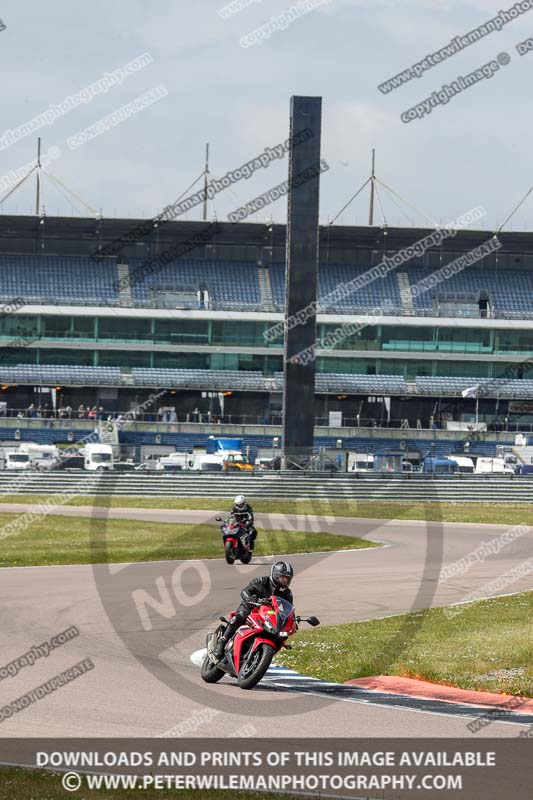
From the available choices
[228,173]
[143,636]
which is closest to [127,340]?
[228,173]

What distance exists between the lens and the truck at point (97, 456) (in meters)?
62.0

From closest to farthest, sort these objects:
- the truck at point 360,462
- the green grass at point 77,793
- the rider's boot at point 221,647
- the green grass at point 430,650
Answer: the green grass at point 77,793 < the rider's boot at point 221,647 < the green grass at point 430,650 < the truck at point 360,462

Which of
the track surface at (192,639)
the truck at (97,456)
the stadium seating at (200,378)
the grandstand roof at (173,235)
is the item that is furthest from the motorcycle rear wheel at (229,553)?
the grandstand roof at (173,235)

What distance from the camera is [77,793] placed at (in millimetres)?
8953

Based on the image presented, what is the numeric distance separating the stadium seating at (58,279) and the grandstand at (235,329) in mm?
103

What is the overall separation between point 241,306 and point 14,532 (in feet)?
170

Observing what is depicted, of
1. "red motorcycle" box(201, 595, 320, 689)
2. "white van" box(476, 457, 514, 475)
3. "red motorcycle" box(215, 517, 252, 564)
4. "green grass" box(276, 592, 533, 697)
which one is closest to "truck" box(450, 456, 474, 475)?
"white van" box(476, 457, 514, 475)

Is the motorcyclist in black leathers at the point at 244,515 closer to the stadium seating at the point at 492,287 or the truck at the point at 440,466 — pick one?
the truck at the point at 440,466

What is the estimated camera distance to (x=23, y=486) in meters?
51.6

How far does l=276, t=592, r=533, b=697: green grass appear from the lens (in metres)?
14.8

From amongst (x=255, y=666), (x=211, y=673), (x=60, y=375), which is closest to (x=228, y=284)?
(x=60, y=375)

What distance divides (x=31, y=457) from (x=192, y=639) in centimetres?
4674

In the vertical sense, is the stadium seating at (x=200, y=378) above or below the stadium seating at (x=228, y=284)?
below

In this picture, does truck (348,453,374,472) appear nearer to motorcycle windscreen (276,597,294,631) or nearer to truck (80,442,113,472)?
truck (80,442,113,472)
